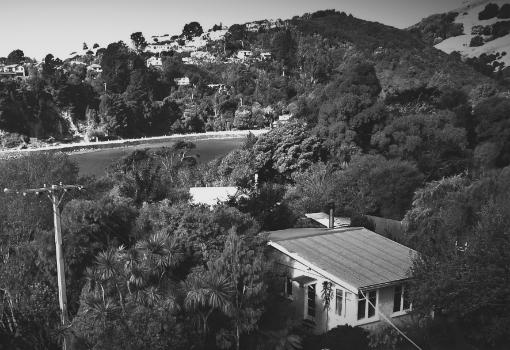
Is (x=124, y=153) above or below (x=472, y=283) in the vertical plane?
below

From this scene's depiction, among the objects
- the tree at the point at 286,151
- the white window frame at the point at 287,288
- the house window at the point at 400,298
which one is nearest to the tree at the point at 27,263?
the white window frame at the point at 287,288

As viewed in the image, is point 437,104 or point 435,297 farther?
point 437,104

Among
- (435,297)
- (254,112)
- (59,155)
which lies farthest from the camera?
(254,112)

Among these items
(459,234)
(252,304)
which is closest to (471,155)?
(459,234)

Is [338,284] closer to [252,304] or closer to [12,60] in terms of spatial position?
[252,304]

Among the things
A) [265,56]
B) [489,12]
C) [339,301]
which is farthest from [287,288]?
[265,56]

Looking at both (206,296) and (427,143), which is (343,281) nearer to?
(206,296)

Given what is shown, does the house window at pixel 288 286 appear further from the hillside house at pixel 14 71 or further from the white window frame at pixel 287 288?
the hillside house at pixel 14 71
